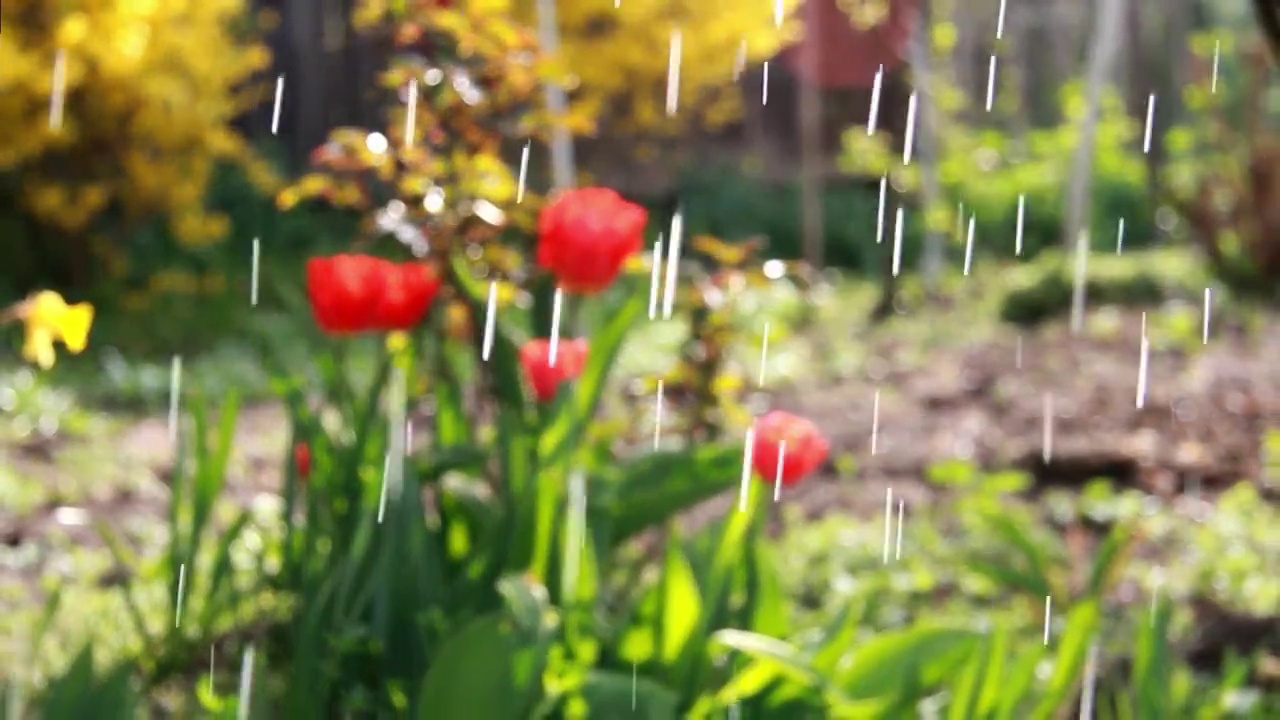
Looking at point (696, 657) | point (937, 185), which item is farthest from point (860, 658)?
point (937, 185)

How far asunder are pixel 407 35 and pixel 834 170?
378 inches

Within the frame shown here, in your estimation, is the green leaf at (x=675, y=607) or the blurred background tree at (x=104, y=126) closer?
the green leaf at (x=675, y=607)

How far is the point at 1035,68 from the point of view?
556 inches

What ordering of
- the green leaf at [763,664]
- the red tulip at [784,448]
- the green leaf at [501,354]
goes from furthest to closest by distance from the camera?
the green leaf at [501,354]
the red tulip at [784,448]
the green leaf at [763,664]

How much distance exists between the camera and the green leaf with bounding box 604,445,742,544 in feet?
5.68

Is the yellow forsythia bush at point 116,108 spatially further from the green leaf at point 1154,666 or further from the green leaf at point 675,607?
the green leaf at point 1154,666

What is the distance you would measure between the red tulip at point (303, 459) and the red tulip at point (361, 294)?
202mm

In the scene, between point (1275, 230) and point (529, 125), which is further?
point (1275, 230)

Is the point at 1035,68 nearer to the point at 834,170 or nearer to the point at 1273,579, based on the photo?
the point at 834,170

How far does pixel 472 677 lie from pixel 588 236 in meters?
0.63

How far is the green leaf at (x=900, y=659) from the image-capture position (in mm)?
1451

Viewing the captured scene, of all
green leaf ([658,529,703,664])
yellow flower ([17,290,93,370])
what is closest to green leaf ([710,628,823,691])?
green leaf ([658,529,703,664])

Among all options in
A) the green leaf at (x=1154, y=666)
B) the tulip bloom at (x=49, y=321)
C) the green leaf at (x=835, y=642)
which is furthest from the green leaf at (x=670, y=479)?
the tulip bloom at (x=49, y=321)

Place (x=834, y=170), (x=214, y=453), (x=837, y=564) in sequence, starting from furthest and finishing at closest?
(x=834, y=170), (x=837, y=564), (x=214, y=453)
